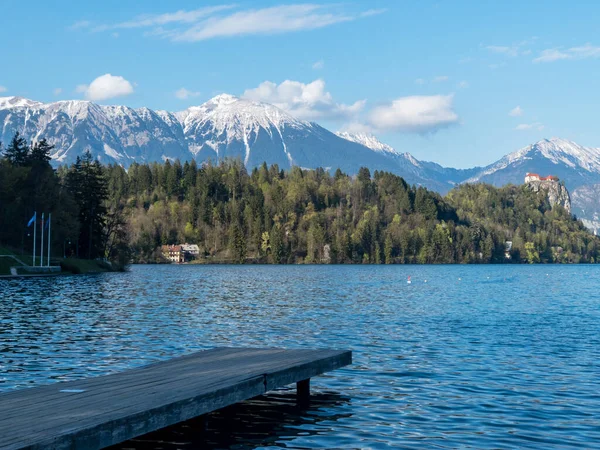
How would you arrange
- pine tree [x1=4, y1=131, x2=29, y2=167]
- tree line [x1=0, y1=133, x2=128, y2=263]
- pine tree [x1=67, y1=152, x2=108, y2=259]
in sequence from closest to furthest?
tree line [x1=0, y1=133, x2=128, y2=263] < pine tree [x1=4, y1=131, x2=29, y2=167] < pine tree [x1=67, y1=152, x2=108, y2=259]

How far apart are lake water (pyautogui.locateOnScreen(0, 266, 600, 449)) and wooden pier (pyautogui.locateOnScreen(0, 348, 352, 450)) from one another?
1.21 meters

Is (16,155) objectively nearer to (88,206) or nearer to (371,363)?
(88,206)

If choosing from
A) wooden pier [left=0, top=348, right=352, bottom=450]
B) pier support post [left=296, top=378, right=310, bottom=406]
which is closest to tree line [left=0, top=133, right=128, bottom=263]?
wooden pier [left=0, top=348, right=352, bottom=450]

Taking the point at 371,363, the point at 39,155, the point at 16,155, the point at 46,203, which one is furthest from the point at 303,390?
the point at 16,155

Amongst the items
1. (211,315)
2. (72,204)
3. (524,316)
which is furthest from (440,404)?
(72,204)

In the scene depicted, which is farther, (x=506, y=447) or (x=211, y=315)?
(x=211, y=315)

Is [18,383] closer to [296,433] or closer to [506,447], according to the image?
[296,433]

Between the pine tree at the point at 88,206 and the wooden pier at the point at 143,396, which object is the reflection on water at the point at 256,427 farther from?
the pine tree at the point at 88,206

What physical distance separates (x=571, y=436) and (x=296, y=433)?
Result: 24.4 feet

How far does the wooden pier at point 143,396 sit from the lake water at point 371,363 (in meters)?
1.21

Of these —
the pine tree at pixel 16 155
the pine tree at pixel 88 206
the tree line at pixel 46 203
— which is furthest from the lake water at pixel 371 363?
the pine tree at pixel 88 206

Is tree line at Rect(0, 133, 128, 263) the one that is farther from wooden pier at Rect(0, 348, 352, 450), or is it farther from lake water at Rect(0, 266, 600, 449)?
wooden pier at Rect(0, 348, 352, 450)

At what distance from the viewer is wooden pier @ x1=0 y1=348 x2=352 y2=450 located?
47.8 feet

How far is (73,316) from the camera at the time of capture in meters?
53.3
